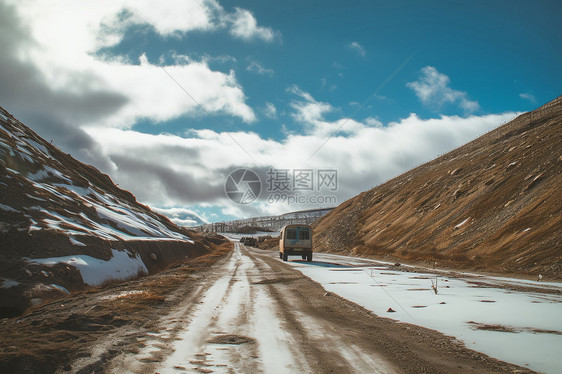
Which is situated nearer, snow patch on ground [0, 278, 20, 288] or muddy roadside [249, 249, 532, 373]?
muddy roadside [249, 249, 532, 373]

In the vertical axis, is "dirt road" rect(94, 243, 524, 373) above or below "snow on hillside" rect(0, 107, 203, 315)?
below

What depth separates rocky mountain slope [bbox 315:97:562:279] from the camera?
66.4ft

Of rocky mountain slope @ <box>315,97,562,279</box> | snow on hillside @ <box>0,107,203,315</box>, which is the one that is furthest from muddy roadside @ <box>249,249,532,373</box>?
rocky mountain slope @ <box>315,97,562,279</box>

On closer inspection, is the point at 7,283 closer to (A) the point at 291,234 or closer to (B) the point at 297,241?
(A) the point at 291,234

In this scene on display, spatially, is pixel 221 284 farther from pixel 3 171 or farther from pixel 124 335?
pixel 3 171

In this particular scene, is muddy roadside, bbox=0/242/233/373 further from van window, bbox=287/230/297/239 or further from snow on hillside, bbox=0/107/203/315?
van window, bbox=287/230/297/239

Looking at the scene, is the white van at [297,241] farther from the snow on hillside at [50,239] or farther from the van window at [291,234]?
the snow on hillside at [50,239]

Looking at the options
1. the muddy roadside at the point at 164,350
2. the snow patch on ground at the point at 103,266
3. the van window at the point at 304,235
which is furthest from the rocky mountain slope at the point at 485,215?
the snow patch on ground at the point at 103,266

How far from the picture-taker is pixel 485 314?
7.40m

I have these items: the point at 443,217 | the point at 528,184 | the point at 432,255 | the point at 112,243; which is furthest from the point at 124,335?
the point at 443,217

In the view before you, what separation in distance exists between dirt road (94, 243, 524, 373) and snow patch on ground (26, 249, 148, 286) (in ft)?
19.8

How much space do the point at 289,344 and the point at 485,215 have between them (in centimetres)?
2948

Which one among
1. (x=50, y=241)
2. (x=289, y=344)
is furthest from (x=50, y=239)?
(x=289, y=344)

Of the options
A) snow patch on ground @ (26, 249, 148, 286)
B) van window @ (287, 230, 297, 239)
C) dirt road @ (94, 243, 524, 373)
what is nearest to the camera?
dirt road @ (94, 243, 524, 373)
